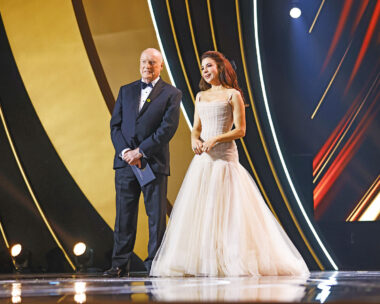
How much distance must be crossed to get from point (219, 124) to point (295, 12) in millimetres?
1699

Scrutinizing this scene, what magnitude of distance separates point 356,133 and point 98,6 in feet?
7.64

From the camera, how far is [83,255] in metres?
4.59

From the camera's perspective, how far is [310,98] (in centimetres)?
470

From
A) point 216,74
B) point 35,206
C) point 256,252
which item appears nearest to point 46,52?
point 35,206

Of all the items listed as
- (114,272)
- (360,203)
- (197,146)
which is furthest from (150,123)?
(360,203)

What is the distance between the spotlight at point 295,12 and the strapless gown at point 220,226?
1.58 meters

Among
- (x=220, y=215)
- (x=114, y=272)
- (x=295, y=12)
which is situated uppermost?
(x=295, y=12)

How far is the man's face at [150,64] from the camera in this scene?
3.65 m

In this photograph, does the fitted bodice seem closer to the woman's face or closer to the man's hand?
the woman's face

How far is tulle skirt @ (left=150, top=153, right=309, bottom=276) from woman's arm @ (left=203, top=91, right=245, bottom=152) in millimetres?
102

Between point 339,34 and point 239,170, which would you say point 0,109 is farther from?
point 339,34

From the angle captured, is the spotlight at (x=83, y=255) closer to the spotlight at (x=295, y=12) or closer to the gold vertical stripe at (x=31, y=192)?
the gold vertical stripe at (x=31, y=192)

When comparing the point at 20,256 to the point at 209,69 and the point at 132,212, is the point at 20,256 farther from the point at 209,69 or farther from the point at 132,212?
the point at 209,69

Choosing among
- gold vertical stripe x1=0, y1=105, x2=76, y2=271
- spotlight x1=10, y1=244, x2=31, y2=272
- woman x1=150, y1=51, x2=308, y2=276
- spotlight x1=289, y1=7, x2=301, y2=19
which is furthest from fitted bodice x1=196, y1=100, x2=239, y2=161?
spotlight x1=10, y1=244, x2=31, y2=272
